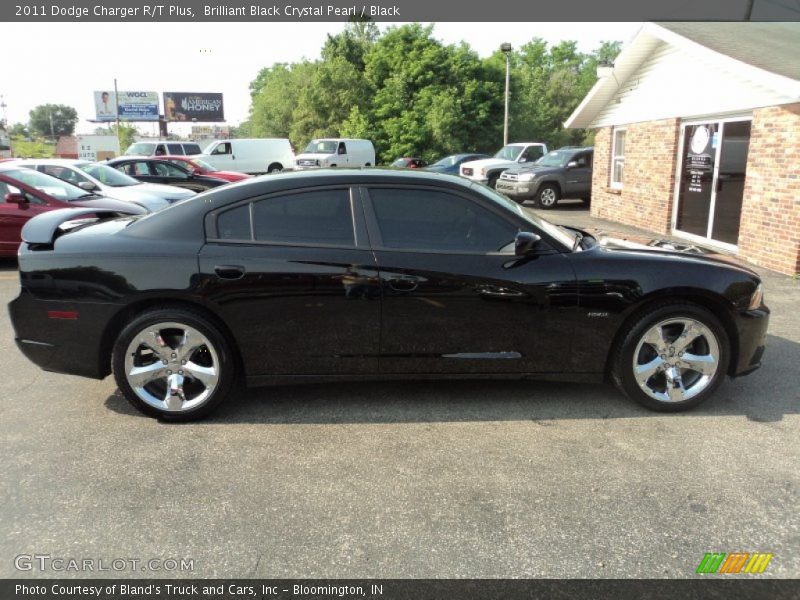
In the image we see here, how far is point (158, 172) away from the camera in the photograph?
15500 millimetres

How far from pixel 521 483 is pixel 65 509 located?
2262 mm

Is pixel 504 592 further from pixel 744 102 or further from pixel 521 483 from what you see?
pixel 744 102

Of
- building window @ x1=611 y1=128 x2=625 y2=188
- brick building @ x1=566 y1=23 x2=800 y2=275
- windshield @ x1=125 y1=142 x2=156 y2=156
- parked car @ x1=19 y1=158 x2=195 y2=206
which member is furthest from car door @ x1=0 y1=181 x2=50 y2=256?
windshield @ x1=125 y1=142 x2=156 y2=156

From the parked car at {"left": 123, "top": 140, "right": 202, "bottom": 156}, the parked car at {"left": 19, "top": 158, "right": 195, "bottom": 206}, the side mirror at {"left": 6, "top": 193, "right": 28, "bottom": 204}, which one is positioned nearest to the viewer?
the side mirror at {"left": 6, "top": 193, "right": 28, "bottom": 204}

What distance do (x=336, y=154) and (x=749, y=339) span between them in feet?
82.5

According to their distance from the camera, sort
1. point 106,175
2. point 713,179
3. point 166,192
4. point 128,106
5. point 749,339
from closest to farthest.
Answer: point 749,339 → point 713,179 → point 166,192 → point 106,175 → point 128,106

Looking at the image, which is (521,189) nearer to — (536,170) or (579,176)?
(536,170)

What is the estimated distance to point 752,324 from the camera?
3.93m

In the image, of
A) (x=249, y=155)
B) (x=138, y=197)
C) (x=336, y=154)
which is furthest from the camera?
(x=249, y=155)

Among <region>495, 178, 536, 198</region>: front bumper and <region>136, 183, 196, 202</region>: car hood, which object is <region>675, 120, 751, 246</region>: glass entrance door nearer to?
<region>495, 178, 536, 198</region>: front bumper

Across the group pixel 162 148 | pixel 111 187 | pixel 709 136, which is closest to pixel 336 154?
pixel 162 148

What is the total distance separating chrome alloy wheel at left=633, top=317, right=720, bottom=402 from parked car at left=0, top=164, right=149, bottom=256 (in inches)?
277

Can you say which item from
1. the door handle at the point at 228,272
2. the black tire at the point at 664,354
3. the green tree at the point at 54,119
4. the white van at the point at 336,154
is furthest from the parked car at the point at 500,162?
the green tree at the point at 54,119

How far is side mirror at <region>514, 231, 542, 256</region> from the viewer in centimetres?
370
